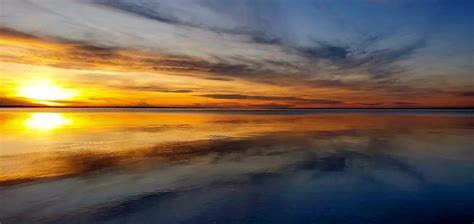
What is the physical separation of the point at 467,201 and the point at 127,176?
1034 centimetres

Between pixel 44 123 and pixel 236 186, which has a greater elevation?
pixel 236 186

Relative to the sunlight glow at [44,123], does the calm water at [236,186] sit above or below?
above

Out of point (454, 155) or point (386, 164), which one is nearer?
point (386, 164)

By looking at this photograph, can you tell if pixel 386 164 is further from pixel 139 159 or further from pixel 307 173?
pixel 139 159

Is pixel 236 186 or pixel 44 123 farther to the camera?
pixel 44 123

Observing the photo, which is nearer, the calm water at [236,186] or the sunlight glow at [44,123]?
the calm water at [236,186]

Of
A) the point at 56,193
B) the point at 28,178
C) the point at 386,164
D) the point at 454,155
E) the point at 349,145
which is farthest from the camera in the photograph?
the point at 349,145

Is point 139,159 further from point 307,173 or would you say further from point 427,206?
point 427,206

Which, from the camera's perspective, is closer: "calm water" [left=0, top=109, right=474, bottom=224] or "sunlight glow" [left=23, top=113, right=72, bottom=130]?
"calm water" [left=0, top=109, right=474, bottom=224]

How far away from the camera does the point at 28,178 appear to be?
37.8 feet

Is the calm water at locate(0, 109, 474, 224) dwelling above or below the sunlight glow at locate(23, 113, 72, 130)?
above

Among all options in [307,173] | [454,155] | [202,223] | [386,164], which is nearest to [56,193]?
[202,223]

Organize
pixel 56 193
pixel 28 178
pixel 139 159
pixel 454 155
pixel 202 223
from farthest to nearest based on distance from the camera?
pixel 454 155 → pixel 139 159 → pixel 28 178 → pixel 56 193 → pixel 202 223

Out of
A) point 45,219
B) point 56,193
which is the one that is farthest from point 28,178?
point 45,219
